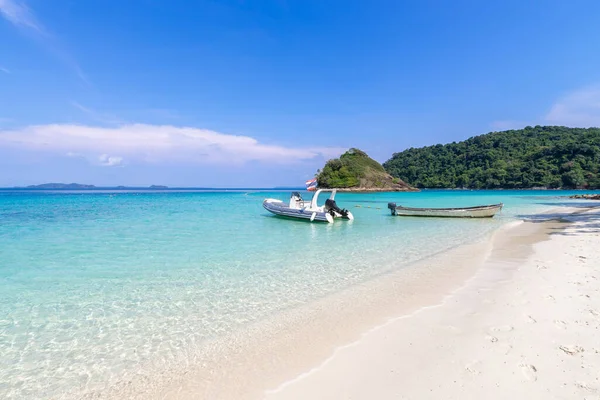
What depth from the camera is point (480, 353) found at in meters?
4.09

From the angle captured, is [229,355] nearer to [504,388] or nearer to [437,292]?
[504,388]

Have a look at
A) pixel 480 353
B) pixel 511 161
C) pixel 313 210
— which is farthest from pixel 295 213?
pixel 511 161

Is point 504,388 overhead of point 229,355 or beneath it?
overhead

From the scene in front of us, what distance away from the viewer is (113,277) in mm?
8594

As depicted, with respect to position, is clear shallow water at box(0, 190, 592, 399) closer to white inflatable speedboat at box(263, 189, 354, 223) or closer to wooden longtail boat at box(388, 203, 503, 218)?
white inflatable speedboat at box(263, 189, 354, 223)

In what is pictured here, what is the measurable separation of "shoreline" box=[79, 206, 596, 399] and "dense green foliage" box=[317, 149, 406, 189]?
96.8 meters

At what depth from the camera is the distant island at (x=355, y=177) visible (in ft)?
349

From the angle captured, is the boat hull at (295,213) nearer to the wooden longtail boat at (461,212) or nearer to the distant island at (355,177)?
the wooden longtail boat at (461,212)

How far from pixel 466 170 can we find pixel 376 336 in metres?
147

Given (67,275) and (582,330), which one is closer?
(582,330)

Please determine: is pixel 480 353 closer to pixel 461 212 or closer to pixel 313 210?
pixel 313 210

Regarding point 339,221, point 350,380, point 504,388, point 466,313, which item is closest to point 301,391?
point 350,380

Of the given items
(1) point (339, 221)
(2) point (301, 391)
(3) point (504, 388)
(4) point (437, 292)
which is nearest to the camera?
(3) point (504, 388)

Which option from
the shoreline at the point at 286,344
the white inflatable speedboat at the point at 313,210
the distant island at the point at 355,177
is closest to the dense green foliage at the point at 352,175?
the distant island at the point at 355,177
